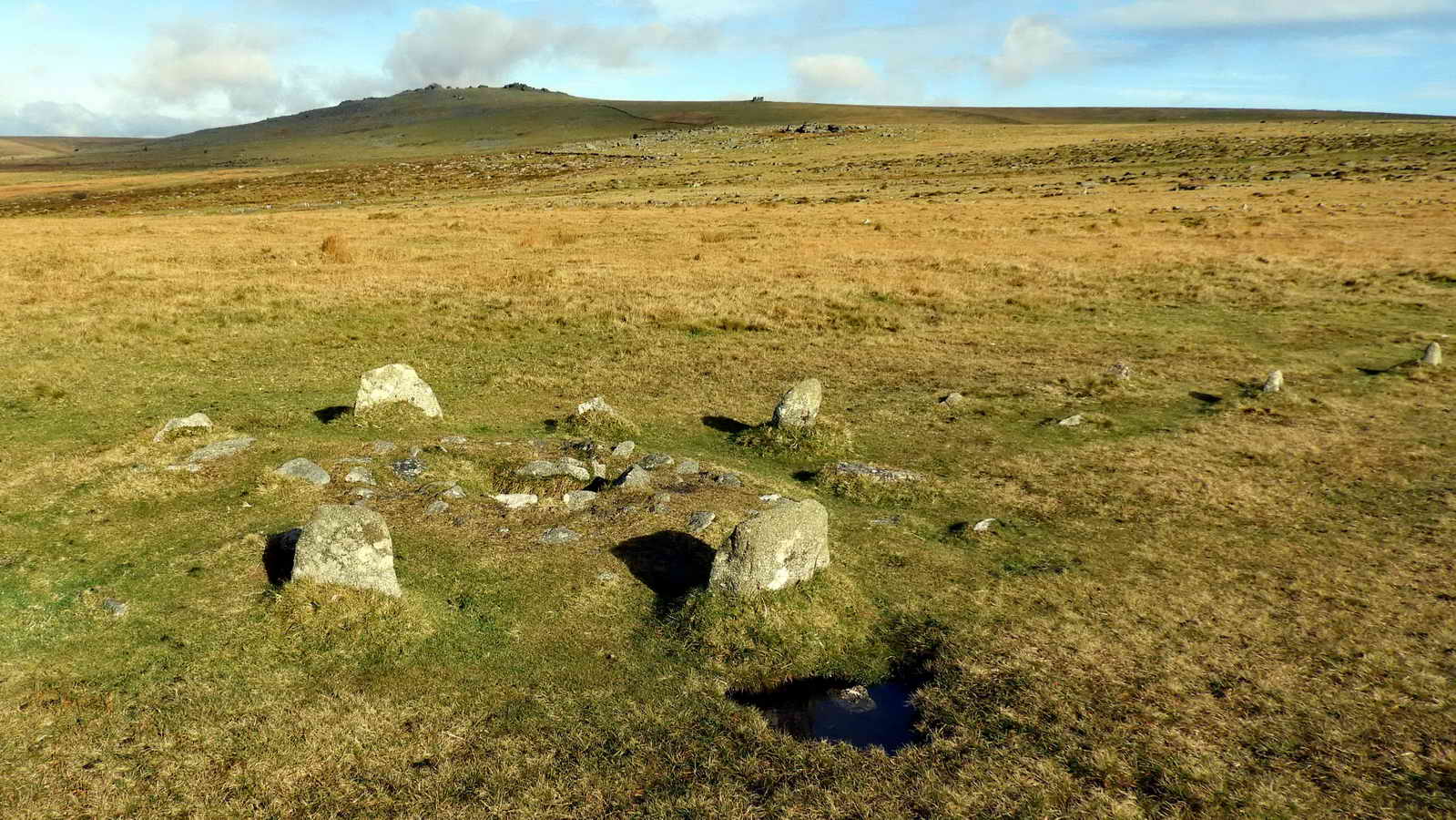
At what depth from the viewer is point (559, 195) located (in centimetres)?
7206

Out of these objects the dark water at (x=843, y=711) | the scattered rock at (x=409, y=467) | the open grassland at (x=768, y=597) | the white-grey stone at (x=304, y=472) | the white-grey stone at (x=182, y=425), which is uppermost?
the white-grey stone at (x=182, y=425)

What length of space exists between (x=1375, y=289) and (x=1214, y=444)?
19152 millimetres

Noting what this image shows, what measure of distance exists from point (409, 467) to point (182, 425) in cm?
456

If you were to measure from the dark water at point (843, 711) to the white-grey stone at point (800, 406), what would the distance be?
282 inches

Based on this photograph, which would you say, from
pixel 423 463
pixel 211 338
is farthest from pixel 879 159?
pixel 423 463

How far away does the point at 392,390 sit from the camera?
15.1m

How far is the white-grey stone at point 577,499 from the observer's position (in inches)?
449

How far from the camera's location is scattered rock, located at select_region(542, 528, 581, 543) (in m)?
10.4

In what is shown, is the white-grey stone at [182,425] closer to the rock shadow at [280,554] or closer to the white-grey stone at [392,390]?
the white-grey stone at [392,390]

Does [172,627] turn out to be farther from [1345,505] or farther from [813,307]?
[813,307]

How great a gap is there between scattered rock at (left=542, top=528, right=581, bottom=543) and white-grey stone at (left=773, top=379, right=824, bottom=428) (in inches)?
210

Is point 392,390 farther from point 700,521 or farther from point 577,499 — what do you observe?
point 700,521

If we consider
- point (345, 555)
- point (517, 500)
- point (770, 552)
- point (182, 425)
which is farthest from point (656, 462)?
point (182, 425)

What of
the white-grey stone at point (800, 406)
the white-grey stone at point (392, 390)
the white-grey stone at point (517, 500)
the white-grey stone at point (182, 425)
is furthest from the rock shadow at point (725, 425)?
the white-grey stone at point (182, 425)
